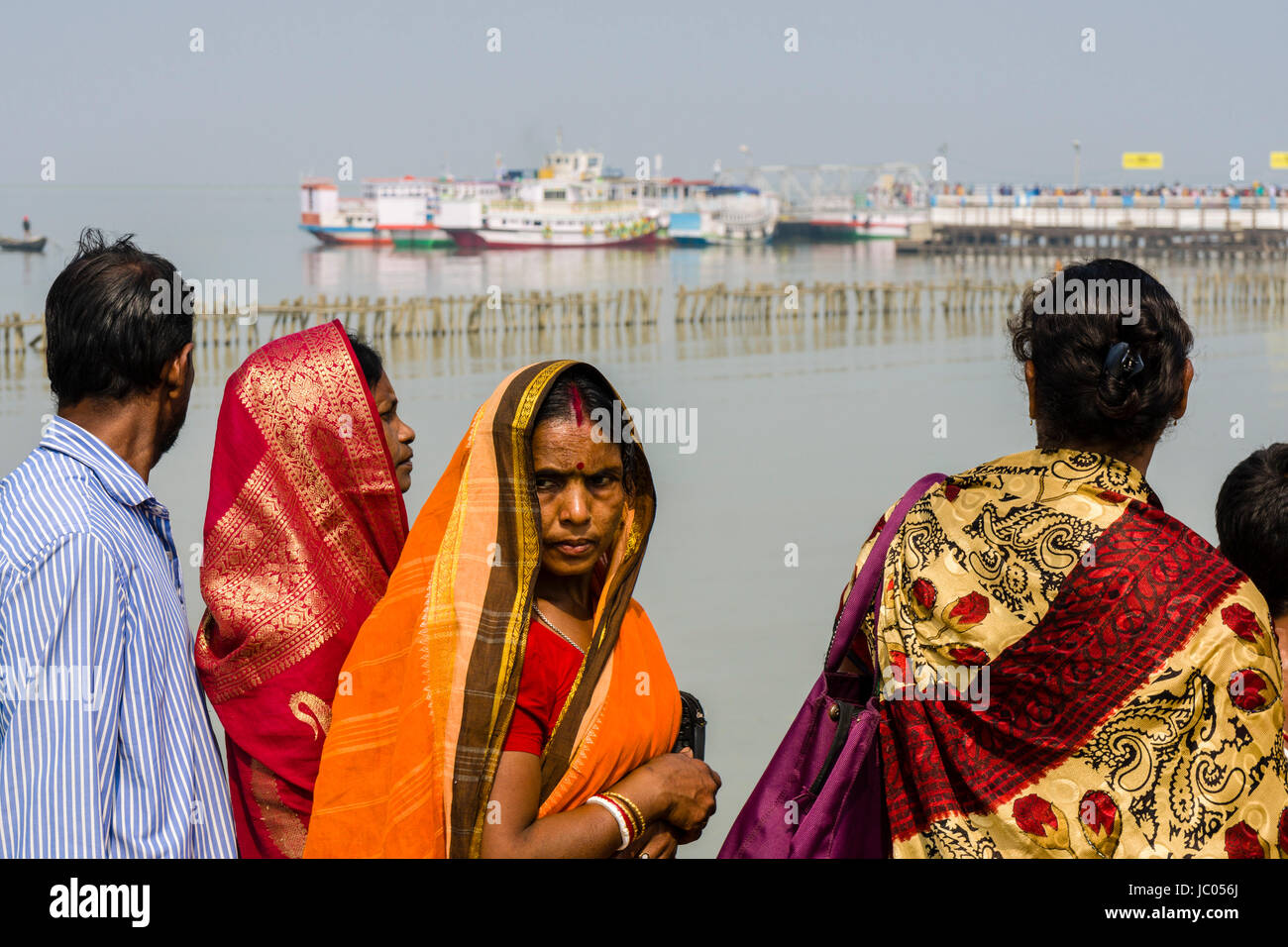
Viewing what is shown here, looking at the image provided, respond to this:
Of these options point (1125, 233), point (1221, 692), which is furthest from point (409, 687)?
point (1125, 233)

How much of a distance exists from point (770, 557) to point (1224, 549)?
202 inches

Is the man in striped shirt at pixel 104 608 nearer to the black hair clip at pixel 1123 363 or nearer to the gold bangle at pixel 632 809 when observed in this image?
the gold bangle at pixel 632 809

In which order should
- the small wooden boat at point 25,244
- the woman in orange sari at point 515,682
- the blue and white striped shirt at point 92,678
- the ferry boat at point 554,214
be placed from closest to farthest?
1. the blue and white striped shirt at point 92,678
2. the woman in orange sari at point 515,682
3. the small wooden boat at point 25,244
4. the ferry boat at point 554,214

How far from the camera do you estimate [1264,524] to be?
2.16 meters

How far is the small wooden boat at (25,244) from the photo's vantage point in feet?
161

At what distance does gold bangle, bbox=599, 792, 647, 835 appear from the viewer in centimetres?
173

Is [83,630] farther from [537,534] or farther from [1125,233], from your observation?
[1125,233]

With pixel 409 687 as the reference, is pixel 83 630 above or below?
above

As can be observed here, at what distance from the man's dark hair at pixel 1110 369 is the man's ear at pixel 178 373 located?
117cm

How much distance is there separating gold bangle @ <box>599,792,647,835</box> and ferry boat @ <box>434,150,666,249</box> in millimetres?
56243

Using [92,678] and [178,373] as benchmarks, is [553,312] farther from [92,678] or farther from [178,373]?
[92,678]

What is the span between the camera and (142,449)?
172 cm

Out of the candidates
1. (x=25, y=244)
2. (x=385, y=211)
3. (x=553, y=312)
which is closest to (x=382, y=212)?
(x=385, y=211)

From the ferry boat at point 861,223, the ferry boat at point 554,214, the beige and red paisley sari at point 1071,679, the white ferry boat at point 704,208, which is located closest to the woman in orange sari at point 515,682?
the beige and red paisley sari at point 1071,679
